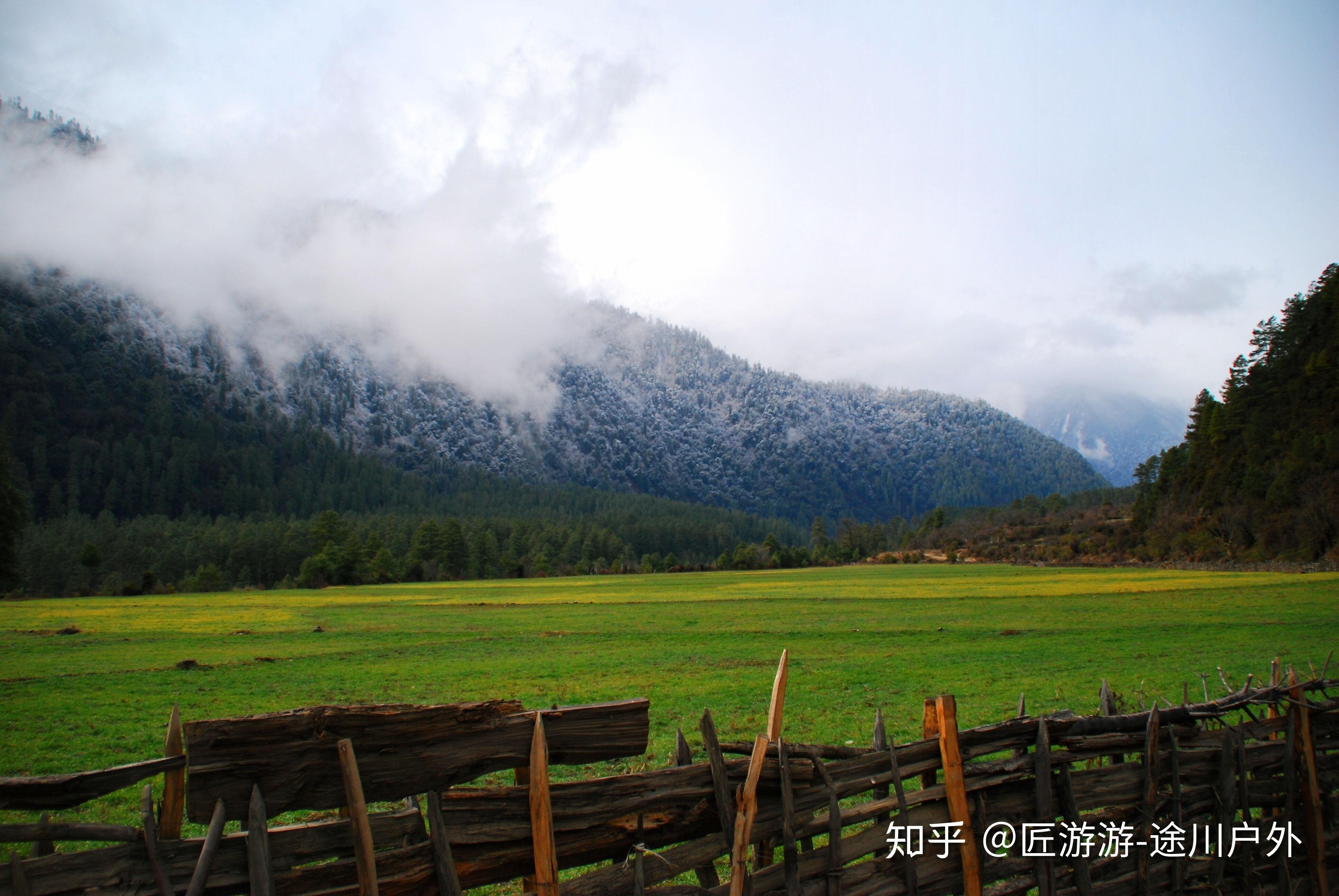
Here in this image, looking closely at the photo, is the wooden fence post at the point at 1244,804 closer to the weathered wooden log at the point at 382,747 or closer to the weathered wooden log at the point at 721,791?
the weathered wooden log at the point at 721,791

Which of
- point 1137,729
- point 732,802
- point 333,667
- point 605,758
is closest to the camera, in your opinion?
point 605,758

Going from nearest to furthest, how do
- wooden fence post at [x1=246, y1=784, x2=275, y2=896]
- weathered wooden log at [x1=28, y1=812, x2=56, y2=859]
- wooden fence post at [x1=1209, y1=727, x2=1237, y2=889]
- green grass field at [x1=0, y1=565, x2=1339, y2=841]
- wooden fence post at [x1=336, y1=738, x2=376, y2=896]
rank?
weathered wooden log at [x1=28, y1=812, x2=56, y2=859], wooden fence post at [x1=246, y1=784, x2=275, y2=896], wooden fence post at [x1=336, y1=738, x2=376, y2=896], wooden fence post at [x1=1209, y1=727, x2=1237, y2=889], green grass field at [x1=0, y1=565, x2=1339, y2=841]

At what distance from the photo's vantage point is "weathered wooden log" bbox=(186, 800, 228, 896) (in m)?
3.44

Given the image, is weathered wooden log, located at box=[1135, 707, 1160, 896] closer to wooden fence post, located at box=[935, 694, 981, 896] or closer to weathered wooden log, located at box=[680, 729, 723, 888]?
wooden fence post, located at box=[935, 694, 981, 896]

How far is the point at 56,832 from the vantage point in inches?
127

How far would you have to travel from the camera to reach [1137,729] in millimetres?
6355

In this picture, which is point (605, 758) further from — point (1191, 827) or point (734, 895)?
point (1191, 827)

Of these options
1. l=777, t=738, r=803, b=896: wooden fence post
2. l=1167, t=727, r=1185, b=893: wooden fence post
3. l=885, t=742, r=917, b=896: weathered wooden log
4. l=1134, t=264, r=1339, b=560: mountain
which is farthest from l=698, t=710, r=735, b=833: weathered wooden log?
l=1134, t=264, r=1339, b=560: mountain

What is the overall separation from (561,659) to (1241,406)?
110 m

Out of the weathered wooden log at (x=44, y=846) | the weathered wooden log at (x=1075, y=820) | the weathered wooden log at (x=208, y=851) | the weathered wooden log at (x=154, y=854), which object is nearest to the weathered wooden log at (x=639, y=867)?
the weathered wooden log at (x=208, y=851)

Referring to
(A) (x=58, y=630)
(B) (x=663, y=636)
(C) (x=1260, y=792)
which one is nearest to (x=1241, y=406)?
(B) (x=663, y=636)

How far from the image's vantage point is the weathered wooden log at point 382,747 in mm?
3631

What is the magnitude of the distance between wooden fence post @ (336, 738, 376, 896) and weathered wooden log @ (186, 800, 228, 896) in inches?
22.6

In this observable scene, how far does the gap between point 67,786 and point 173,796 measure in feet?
1.51
